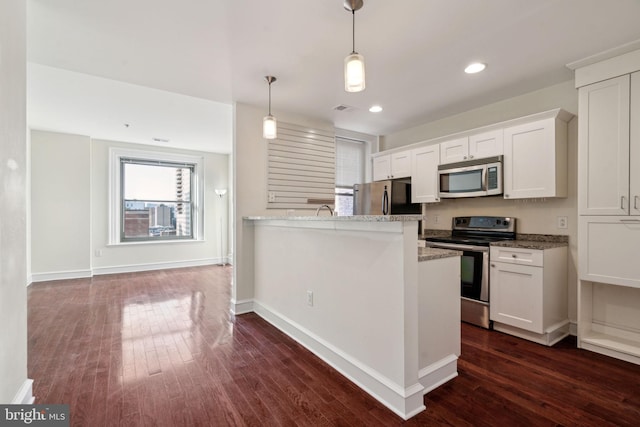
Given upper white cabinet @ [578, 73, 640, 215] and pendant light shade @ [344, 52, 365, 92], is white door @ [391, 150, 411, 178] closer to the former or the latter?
upper white cabinet @ [578, 73, 640, 215]


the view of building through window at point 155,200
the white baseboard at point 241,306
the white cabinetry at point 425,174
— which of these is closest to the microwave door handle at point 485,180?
the white cabinetry at point 425,174

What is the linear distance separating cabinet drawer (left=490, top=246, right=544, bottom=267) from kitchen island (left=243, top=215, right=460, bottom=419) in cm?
108

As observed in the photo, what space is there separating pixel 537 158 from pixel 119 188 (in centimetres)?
668

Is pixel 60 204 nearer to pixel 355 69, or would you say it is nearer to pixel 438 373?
pixel 355 69

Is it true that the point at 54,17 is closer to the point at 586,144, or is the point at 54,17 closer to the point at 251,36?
the point at 251,36

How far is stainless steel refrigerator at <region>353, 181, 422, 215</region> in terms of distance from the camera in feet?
13.6

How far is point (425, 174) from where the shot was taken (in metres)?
3.96

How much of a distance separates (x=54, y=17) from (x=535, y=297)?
4.30m

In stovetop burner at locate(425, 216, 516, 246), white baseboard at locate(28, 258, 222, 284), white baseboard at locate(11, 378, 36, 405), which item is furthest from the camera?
white baseboard at locate(28, 258, 222, 284)

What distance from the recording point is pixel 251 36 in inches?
87.7

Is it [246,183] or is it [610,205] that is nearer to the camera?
[610,205]

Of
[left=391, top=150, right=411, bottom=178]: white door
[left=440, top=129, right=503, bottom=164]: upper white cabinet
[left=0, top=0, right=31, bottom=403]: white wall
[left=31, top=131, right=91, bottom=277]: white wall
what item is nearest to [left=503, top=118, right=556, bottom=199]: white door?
[left=440, top=129, right=503, bottom=164]: upper white cabinet

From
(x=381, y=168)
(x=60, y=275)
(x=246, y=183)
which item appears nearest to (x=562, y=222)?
(x=381, y=168)

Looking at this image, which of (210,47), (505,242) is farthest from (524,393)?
(210,47)
